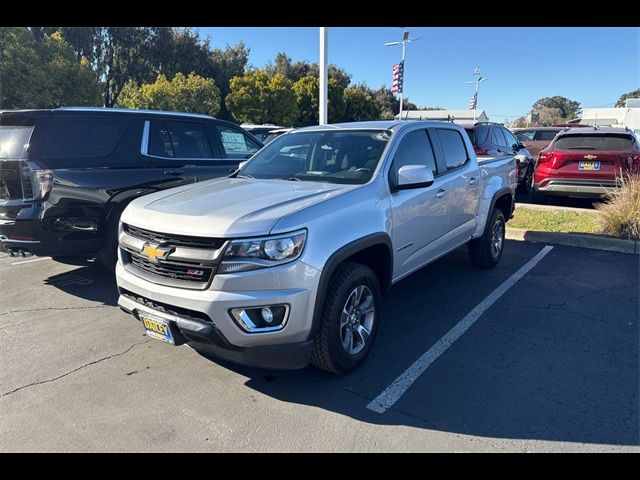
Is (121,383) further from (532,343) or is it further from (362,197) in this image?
(532,343)

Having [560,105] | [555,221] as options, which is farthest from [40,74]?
[560,105]

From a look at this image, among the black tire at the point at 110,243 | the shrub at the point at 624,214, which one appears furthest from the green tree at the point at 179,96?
the shrub at the point at 624,214

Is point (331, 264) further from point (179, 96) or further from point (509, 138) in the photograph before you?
point (179, 96)

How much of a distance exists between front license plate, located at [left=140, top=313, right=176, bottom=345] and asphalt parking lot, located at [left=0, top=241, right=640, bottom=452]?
0.47m

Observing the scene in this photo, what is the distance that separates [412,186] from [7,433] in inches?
130

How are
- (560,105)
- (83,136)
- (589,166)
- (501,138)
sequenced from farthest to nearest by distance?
1. (560,105)
2. (501,138)
3. (589,166)
4. (83,136)

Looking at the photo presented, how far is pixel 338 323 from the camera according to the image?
308 cm

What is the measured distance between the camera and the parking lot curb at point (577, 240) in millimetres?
6565

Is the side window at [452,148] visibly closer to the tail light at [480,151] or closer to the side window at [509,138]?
the tail light at [480,151]

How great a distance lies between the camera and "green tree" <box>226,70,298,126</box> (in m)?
29.8

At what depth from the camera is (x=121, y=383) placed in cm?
332

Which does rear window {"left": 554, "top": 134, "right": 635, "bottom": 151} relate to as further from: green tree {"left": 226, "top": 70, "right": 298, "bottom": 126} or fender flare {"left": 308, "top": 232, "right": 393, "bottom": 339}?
green tree {"left": 226, "top": 70, "right": 298, "bottom": 126}

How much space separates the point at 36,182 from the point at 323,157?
296 cm

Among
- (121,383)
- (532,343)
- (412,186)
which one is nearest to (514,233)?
(532,343)
